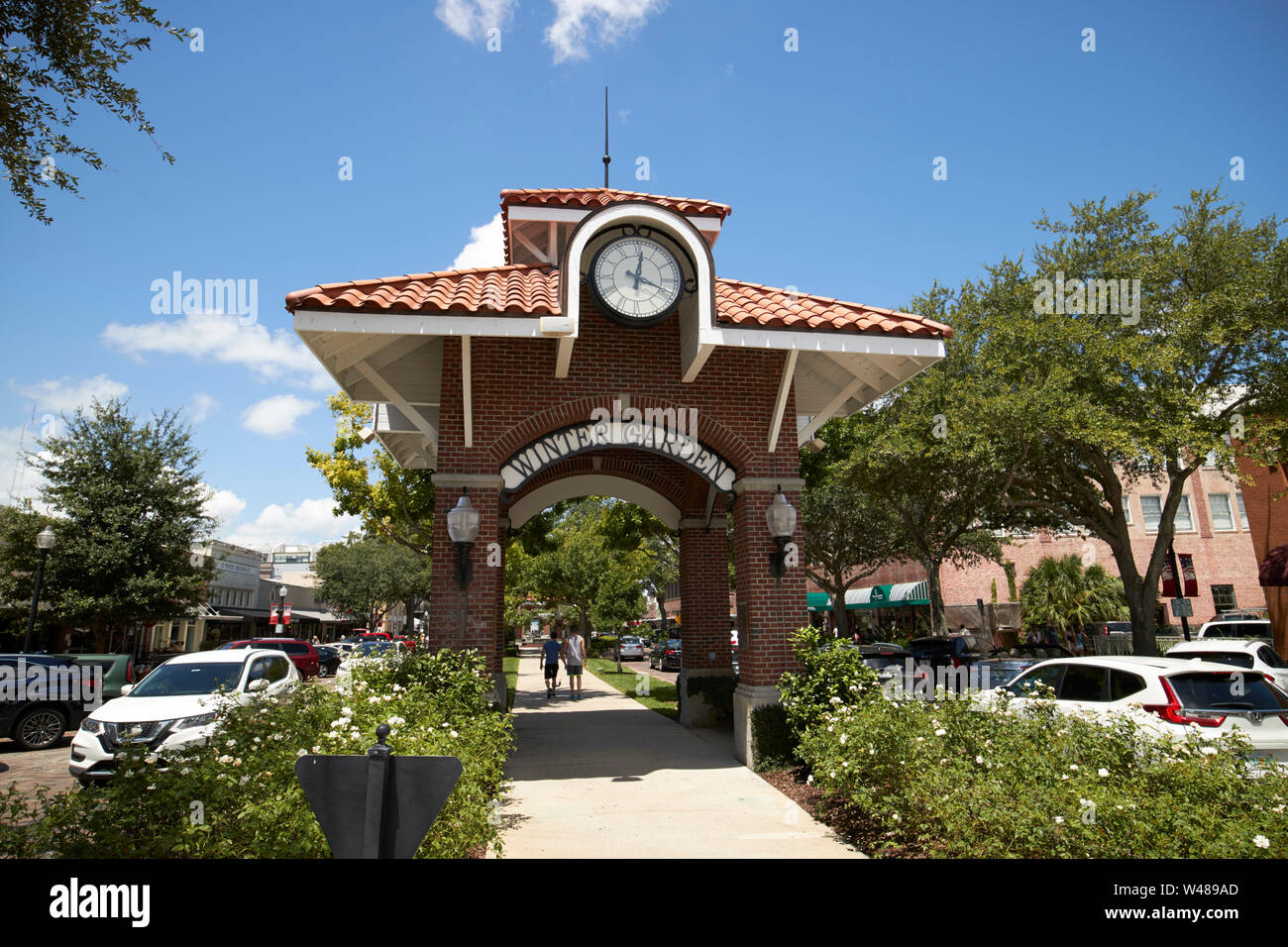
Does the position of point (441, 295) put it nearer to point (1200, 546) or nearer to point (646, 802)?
point (646, 802)

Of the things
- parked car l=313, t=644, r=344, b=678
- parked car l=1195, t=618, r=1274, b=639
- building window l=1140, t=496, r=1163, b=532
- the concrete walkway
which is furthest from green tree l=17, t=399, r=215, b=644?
building window l=1140, t=496, r=1163, b=532

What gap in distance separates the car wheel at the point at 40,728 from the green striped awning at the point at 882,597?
31715 mm

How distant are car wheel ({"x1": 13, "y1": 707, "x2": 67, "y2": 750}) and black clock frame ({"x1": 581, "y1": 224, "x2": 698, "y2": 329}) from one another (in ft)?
38.9

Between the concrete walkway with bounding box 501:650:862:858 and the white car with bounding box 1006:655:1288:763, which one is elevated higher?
the white car with bounding box 1006:655:1288:763

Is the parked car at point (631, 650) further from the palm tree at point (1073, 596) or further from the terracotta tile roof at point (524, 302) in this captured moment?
the terracotta tile roof at point (524, 302)

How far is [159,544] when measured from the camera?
24234mm

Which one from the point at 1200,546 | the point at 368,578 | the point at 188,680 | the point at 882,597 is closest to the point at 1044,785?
the point at 188,680

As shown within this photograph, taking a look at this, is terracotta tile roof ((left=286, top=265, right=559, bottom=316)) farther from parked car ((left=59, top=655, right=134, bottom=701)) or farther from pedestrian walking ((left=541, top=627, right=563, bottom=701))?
pedestrian walking ((left=541, top=627, right=563, bottom=701))

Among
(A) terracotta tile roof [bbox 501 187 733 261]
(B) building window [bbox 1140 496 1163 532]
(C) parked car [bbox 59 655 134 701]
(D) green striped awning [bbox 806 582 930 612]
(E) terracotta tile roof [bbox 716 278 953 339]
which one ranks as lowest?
(D) green striped awning [bbox 806 582 930 612]

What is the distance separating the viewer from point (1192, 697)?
7520 mm

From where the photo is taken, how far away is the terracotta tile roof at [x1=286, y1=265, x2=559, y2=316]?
8.36 meters

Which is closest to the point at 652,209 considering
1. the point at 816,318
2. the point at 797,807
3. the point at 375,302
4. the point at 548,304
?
the point at 548,304
